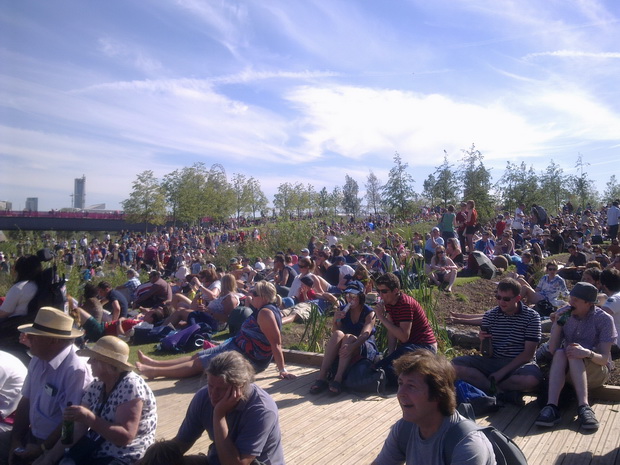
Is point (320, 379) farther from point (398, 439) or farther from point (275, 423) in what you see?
point (398, 439)

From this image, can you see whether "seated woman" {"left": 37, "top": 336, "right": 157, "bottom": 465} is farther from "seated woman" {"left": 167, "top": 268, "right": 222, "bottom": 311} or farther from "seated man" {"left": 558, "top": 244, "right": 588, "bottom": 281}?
"seated man" {"left": 558, "top": 244, "right": 588, "bottom": 281}

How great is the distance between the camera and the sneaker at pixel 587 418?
403 cm

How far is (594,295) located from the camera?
427 centimetres

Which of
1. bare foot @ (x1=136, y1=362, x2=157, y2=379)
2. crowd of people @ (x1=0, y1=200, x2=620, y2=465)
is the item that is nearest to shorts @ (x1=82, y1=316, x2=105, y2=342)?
crowd of people @ (x1=0, y1=200, x2=620, y2=465)

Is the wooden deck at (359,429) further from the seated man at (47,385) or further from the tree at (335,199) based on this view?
the tree at (335,199)

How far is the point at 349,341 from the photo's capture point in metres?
5.39

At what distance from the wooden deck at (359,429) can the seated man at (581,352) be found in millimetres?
177

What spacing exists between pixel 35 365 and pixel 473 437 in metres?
2.93

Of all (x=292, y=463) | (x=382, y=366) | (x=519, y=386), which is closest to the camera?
(x=292, y=463)

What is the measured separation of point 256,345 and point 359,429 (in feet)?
6.27

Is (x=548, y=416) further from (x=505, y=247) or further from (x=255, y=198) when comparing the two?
(x=255, y=198)

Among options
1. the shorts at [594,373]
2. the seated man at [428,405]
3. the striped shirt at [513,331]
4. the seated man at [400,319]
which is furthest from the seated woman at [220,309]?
the seated man at [428,405]

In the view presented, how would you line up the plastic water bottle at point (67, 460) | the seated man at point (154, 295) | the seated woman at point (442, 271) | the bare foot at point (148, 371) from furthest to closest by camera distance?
the seated man at point (154, 295) < the seated woman at point (442, 271) < the bare foot at point (148, 371) < the plastic water bottle at point (67, 460)

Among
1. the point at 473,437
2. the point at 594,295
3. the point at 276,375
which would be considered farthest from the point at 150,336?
the point at 473,437
